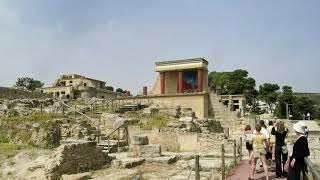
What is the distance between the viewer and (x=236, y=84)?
66688 mm

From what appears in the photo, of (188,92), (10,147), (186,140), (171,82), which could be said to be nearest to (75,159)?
(10,147)

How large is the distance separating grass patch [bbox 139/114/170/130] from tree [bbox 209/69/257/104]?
131 feet

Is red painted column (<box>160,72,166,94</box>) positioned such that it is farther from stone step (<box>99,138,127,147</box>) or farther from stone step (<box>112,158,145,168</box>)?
stone step (<box>112,158,145,168</box>)

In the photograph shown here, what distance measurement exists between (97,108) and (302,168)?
27.1 meters

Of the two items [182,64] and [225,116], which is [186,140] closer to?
[225,116]

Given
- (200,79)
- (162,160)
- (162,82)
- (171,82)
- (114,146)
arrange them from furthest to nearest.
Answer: (171,82) < (162,82) < (200,79) < (114,146) < (162,160)

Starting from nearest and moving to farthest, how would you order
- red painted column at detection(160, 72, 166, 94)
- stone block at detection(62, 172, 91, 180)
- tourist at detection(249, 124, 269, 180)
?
1. tourist at detection(249, 124, 269, 180)
2. stone block at detection(62, 172, 91, 180)
3. red painted column at detection(160, 72, 166, 94)

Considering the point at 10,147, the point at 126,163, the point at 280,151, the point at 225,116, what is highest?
the point at 225,116

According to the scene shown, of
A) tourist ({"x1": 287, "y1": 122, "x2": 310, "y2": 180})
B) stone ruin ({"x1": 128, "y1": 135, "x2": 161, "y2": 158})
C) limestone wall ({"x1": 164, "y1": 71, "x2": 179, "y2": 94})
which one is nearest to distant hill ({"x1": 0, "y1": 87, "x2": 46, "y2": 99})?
limestone wall ({"x1": 164, "y1": 71, "x2": 179, "y2": 94})

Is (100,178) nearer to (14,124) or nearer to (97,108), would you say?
(14,124)

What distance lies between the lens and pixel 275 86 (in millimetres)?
72125

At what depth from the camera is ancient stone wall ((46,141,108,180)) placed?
45.2ft

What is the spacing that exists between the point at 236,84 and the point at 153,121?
4330 centimetres

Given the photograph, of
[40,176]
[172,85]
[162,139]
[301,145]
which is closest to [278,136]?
[301,145]
